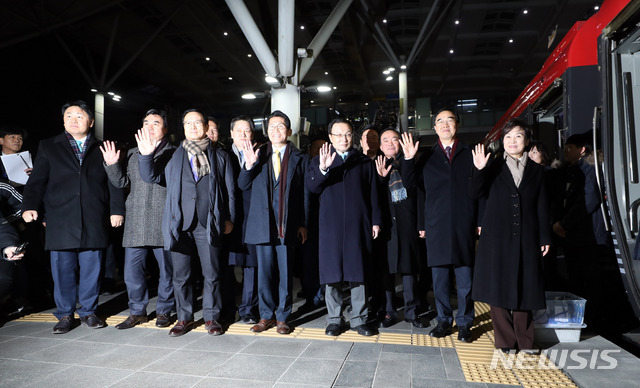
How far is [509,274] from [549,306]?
0.64m

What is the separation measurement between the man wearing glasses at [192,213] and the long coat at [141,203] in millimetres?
252

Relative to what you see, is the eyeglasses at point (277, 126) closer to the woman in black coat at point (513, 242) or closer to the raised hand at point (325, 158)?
the raised hand at point (325, 158)

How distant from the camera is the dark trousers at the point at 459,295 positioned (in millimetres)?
3424

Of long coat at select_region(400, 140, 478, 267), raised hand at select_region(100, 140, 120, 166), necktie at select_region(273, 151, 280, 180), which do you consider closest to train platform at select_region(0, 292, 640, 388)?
long coat at select_region(400, 140, 478, 267)

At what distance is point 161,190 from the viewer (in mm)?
3900

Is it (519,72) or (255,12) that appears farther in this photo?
(519,72)

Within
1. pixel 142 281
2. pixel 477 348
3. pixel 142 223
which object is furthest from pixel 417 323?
pixel 142 223

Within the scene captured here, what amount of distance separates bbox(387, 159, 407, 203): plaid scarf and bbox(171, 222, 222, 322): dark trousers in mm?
1717

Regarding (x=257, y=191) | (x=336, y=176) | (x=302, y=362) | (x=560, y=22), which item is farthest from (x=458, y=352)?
(x=560, y=22)

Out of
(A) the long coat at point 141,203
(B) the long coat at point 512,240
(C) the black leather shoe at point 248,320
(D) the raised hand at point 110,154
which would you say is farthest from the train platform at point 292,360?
(D) the raised hand at point 110,154

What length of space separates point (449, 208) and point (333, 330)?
57.2 inches

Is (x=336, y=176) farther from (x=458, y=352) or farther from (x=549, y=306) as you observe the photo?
(x=549, y=306)

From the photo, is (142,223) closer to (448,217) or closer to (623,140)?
(448,217)

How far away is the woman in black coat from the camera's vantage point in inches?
118
